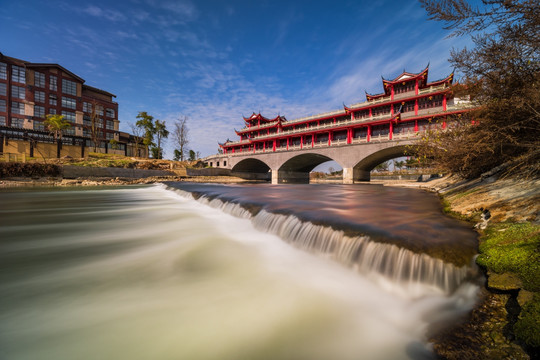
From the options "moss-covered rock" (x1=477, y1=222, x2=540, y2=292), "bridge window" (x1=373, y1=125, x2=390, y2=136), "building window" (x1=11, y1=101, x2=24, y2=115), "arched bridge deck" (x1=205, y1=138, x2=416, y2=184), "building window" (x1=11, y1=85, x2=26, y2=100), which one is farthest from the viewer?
"building window" (x1=11, y1=85, x2=26, y2=100)

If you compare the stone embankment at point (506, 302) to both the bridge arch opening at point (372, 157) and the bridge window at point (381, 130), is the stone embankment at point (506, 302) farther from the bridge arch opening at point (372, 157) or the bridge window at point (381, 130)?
the bridge window at point (381, 130)

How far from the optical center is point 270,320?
2.21 meters

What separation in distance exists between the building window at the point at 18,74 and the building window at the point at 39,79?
1318mm

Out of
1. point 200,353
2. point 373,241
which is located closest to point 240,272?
point 200,353

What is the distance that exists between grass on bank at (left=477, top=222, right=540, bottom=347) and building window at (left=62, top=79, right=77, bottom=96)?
2181 inches

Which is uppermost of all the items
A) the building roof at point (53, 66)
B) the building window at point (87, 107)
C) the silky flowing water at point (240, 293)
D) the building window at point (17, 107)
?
the building roof at point (53, 66)

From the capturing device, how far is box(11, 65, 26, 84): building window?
34.2 meters

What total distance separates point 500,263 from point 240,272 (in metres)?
3.09

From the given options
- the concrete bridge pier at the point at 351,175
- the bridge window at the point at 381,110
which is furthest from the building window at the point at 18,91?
the bridge window at the point at 381,110

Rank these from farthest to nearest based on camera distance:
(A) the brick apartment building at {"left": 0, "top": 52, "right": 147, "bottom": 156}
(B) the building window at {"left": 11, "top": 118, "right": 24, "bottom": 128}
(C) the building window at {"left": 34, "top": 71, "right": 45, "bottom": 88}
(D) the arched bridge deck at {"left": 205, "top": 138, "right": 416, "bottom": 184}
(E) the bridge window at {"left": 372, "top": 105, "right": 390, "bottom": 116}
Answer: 1. (C) the building window at {"left": 34, "top": 71, "right": 45, "bottom": 88}
2. (B) the building window at {"left": 11, "top": 118, "right": 24, "bottom": 128}
3. (A) the brick apartment building at {"left": 0, "top": 52, "right": 147, "bottom": 156}
4. (E) the bridge window at {"left": 372, "top": 105, "right": 390, "bottom": 116}
5. (D) the arched bridge deck at {"left": 205, "top": 138, "right": 416, "bottom": 184}

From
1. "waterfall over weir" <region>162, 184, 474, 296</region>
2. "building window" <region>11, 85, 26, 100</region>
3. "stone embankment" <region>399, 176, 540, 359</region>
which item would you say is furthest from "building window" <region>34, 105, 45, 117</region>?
"stone embankment" <region>399, 176, 540, 359</region>

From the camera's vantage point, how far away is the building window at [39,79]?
35.7 metres

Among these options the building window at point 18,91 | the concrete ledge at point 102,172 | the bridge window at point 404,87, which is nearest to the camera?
the concrete ledge at point 102,172

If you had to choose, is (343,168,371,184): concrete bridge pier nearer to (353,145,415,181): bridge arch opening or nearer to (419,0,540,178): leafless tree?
(353,145,415,181): bridge arch opening
